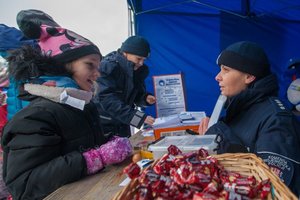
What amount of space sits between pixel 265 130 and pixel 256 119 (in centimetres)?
13

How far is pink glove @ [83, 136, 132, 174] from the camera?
124 cm

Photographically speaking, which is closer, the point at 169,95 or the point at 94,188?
the point at 94,188

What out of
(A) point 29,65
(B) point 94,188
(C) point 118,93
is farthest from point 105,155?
(C) point 118,93

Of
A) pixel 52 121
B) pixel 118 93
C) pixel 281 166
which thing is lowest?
pixel 118 93

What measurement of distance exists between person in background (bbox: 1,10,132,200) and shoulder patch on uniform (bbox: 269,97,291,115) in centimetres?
78

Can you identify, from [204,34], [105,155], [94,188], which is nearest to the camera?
[94,188]

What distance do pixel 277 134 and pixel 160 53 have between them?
314cm

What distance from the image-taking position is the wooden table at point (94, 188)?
1098mm

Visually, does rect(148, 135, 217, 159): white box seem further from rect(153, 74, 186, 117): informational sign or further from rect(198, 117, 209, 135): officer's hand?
rect(153, 74, 186, 117): informational sign

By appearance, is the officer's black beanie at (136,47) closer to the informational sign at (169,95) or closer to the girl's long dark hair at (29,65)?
the informational sign at (169,95)

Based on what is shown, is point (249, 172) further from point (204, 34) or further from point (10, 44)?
point (204, 34)

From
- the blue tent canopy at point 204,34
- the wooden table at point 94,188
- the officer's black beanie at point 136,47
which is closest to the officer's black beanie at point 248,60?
the wooden table at point 94,188

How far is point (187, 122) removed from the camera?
1.88m

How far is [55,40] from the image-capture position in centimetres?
141
